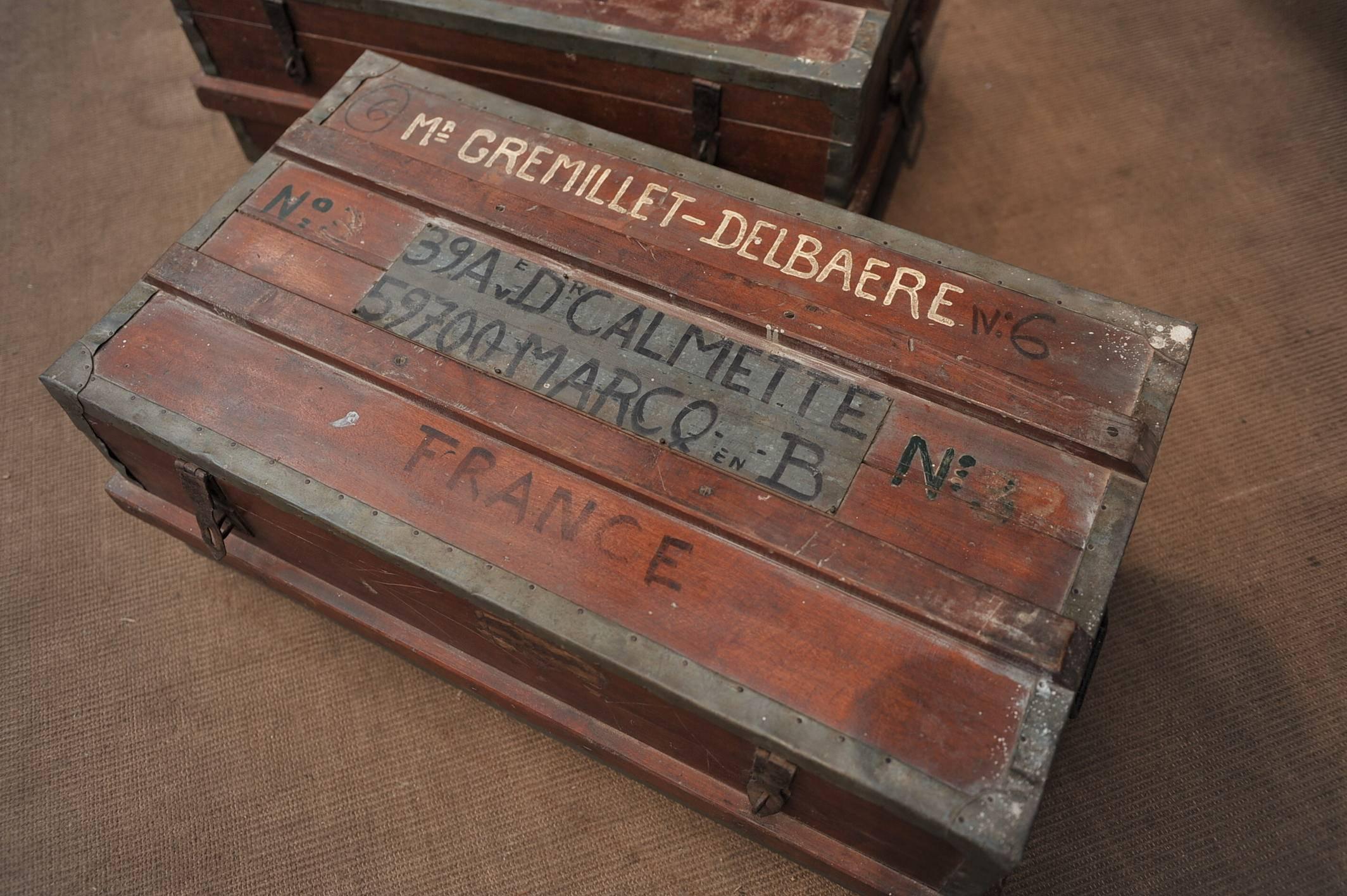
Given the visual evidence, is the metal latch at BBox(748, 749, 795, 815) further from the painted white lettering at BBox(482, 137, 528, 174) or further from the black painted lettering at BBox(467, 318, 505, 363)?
the painted white lettering at BBox(482, 137, 528, 174)

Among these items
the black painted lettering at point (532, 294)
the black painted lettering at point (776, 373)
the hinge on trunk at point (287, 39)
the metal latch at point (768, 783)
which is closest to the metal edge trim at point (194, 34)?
Result: the hinge on trunk at point (287, 39)

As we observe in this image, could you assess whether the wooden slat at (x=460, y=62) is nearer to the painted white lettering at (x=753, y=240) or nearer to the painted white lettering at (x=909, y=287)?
the painted white lettering at (x=753, y=240)

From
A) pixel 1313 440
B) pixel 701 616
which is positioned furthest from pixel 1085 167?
pixel 701 616

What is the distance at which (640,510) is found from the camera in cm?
182

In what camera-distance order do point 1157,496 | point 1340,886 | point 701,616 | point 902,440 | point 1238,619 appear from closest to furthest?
point 701,616, point 902,440, point 1340,886, point 1238,619, point 1157,496

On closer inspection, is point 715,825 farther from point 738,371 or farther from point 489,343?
point 489,343

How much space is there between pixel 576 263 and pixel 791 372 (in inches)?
20.3

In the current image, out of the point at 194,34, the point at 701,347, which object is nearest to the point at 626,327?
the point at 701,347

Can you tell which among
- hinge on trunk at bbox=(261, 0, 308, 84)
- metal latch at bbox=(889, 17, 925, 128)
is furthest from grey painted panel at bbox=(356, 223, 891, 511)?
metal latch at bbox=(889, 17, 925, 128)

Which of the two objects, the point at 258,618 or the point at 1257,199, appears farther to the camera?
the point at 1257,199

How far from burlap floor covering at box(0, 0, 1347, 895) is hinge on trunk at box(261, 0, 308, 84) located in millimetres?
551


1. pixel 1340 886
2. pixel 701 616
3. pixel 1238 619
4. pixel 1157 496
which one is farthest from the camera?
pixel 1157 496

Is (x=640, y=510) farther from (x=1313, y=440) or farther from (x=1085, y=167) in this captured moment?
(x=1085, y=167)

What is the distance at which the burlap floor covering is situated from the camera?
215 centimetres
